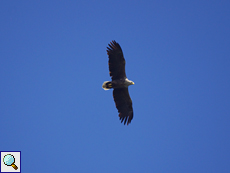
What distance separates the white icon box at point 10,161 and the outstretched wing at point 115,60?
729 cm

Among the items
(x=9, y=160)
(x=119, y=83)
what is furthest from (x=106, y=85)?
(x=9, y=160)

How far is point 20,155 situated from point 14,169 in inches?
33.5

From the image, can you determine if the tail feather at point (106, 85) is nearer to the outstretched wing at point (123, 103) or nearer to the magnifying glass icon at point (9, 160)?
the outstretched wing at point (123, 103)

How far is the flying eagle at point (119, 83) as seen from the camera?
15.8m

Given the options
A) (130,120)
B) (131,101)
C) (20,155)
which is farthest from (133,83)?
(20,155)

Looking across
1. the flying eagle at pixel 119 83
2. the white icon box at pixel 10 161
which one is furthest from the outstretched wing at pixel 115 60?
the white icon box at pixel 10 161

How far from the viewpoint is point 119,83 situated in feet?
53.5

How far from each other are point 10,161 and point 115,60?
8.49m

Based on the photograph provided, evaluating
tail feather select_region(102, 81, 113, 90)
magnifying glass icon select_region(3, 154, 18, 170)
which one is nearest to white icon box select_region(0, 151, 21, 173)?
magnifying glass icon select_region(3, 154, 18, 170)

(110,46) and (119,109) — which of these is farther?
(119,109)

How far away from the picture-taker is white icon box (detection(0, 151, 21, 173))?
16255mm

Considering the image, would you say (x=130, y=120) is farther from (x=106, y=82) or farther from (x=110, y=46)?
(x=110, y=46)

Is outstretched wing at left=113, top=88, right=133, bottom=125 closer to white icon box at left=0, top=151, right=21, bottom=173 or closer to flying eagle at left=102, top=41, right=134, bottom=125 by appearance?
flying eagle at left=102, top=41, right=134, bottom=125

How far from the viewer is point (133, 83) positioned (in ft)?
54.6
